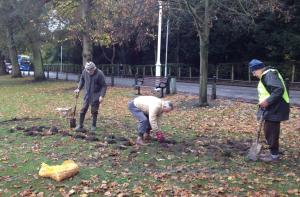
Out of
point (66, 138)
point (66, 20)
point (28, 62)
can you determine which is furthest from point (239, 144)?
point (28, 62)

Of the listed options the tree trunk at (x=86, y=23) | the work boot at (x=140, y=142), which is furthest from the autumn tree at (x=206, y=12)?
the tree trunk at (x=86, y=23)

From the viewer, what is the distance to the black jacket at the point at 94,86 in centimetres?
1185

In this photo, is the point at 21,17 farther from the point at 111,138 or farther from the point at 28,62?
the point at 28,62

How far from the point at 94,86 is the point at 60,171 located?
15.1ft

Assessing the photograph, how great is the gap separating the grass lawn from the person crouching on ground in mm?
271

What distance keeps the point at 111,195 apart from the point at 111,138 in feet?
12.9

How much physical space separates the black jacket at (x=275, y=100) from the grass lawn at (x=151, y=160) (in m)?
0.84

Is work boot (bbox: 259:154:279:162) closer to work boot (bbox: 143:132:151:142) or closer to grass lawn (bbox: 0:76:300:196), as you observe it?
grass lawn (bbox: 0:76:300:196)

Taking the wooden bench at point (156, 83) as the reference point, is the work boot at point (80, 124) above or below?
below

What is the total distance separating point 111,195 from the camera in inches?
272

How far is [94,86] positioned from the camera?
11.9 meters

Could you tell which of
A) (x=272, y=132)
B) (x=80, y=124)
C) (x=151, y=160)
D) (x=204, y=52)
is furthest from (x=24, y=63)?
(x=272, y=132)

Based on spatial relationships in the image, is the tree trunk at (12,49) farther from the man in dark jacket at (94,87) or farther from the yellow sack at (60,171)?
the yellow sack at (60,171)

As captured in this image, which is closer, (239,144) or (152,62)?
(239,144)
